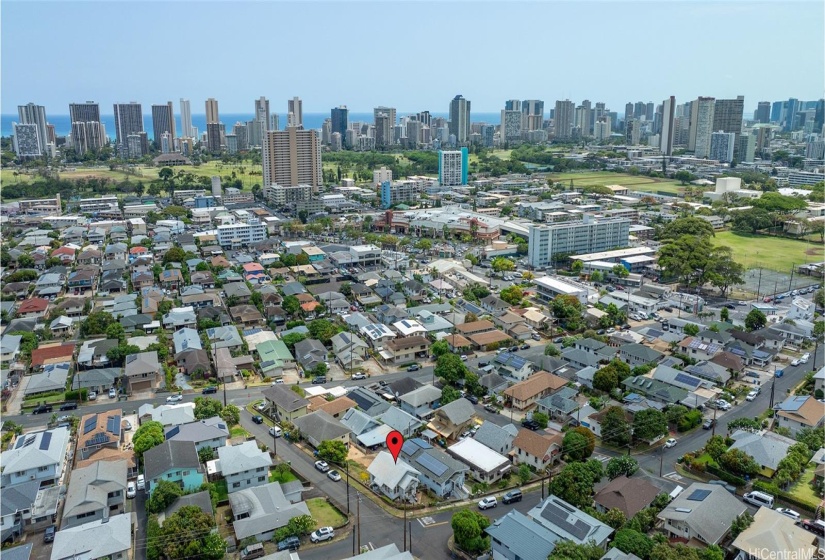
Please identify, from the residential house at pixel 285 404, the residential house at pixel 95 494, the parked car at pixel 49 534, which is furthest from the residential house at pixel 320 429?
the parked car at pixel 49 534

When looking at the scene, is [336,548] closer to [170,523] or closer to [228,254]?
[170,523]

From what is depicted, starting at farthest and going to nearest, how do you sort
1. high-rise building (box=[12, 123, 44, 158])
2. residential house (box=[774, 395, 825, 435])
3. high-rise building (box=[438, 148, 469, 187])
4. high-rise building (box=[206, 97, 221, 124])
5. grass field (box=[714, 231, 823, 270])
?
high-rise building (box=[206, 97, 221, 124]) < high-rise building (box=[12, 123, 44, 158]) < high-rise building (box=[438, 148, 469, 187]) < grass field (box=[714, 231, 823, 270]) < residential house (box=[774, 395, 825, 435])

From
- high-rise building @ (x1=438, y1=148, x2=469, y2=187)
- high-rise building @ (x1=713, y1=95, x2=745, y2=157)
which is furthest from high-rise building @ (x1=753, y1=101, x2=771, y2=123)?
high-rise building @ (x1=438, y1=148, x2=469, y2=187)

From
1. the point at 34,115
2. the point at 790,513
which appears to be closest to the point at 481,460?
the point at 790,513

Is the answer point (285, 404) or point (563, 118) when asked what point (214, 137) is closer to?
point (563, 118)

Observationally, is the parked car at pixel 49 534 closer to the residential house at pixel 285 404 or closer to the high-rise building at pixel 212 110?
the residential house at pixel 285 404

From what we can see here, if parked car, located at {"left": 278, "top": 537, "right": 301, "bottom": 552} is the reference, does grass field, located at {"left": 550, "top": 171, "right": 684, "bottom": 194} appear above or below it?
above

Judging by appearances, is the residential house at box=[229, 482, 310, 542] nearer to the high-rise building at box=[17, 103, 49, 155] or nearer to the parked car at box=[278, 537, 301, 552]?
the parked car at box=[278, 537, 301, 552]
